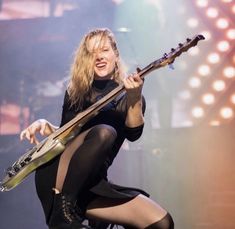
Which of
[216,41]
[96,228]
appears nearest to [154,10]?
[216,41]

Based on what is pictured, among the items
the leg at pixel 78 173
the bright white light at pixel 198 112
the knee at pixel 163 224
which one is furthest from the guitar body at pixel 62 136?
the bright white light at pixel 198 112

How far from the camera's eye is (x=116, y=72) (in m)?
2.10

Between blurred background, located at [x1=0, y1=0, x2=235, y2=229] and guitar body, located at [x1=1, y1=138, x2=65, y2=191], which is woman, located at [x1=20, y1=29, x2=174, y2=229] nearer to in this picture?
guitar body, located at [x1=1, y1=138, x2=65, y2=191]

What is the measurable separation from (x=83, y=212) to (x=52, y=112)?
6.26 ft

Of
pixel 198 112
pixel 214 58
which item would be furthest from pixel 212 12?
pixel 198 112

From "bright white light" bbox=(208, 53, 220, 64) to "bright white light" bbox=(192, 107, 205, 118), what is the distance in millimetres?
376

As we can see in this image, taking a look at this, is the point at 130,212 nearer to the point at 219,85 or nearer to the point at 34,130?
the point at 34,130

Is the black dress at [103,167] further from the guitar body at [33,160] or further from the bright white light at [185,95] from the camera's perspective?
the bright white light at [185,95]

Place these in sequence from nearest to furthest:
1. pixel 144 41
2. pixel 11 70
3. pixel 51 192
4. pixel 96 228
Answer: pixel 51 192 < pixel 96 228 < pixel 144 41 < pixel 11 70

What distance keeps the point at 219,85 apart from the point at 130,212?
68.5 inches

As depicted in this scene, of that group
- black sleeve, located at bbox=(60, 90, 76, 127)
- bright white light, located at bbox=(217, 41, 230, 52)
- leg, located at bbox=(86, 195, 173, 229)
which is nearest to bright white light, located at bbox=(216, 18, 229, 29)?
bright white light, located at bbox=(217, 41, 230, 52)

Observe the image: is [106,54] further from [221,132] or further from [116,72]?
[221,132]

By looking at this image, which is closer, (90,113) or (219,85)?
(90,113)

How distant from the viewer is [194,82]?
129 inches
